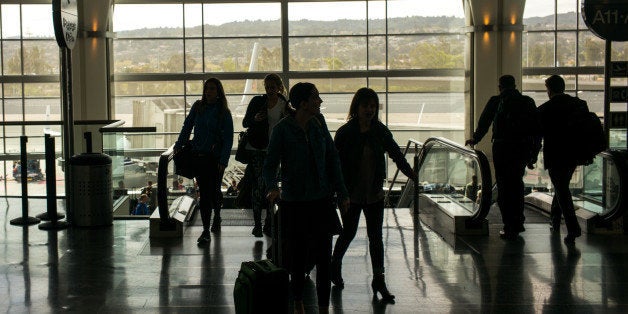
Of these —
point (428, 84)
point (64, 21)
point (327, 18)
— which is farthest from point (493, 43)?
point (64, 21)

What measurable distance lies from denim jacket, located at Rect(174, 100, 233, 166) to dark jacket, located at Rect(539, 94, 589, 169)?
115 inches

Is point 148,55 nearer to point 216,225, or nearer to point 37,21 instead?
point 37,21

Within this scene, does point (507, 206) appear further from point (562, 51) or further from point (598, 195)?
point (562, 51)

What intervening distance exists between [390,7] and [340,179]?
69.1 ft

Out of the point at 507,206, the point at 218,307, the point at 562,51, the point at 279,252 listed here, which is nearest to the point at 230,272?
the point at 218,307

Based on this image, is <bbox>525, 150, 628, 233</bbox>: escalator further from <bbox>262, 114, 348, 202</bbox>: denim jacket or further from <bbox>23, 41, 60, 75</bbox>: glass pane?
<bbox>23, 41, 60, 75</bbox>: glass pane

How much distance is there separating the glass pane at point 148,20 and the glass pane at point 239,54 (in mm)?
1015

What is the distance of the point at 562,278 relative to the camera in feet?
24.6

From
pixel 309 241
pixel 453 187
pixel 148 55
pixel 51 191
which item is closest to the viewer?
pixel 309 241

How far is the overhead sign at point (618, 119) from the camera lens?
969 cm

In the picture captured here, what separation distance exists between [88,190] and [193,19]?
16789 mm

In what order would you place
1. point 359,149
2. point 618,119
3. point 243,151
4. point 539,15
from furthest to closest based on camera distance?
point 539,15, point 618,119, point 243,151, point 359,149

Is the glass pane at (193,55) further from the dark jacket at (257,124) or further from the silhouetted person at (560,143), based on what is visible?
the silhouetted person at (560,143)

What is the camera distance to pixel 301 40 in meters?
26.3
